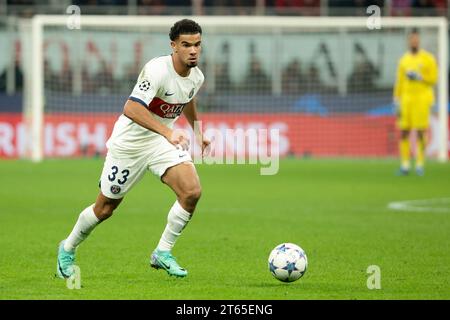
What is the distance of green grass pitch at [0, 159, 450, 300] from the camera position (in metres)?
8.79

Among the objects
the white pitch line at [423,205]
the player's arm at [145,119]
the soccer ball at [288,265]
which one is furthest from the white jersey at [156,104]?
the white pitch line at [423,205]

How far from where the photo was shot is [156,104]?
9562 mm

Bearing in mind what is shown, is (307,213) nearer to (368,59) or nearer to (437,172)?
(437,172)

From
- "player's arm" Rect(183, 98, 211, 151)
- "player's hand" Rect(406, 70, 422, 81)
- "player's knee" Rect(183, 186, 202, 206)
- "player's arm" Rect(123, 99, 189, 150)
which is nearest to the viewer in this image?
"player's arm" Rect(123, 99, 189, 150)

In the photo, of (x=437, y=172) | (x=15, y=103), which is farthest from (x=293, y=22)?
(x=15, y=103)

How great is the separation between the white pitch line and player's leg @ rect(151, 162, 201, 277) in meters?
7.31

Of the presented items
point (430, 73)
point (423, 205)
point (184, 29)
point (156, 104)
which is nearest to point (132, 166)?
point (156, 104)

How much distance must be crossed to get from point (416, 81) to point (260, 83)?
569 centimetres

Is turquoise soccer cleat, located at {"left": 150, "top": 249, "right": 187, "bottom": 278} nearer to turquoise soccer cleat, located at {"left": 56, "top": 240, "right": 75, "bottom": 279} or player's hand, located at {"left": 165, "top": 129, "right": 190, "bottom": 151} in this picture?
turquoise soccer cleat, located at {"left": 56, "top": 240, "right": 75, "bottom": 279}

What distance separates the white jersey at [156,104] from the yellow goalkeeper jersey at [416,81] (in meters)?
14.4

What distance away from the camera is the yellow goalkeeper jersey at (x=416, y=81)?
23.5 m

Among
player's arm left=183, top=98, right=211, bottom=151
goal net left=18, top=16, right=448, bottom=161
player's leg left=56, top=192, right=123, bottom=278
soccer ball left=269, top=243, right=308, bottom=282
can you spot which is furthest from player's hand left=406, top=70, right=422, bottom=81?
soccer ball left=269, top=243, right=308, bottom=282

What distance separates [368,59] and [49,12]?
851 centimetres

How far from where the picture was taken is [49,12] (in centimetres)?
3016
